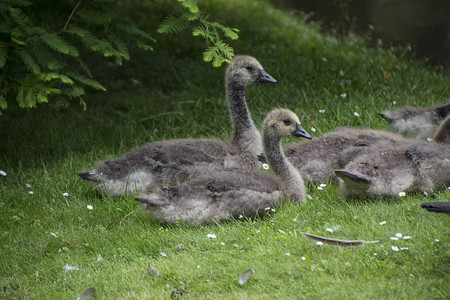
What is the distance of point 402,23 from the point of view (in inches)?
513

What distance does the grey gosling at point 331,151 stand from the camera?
6910 millimetres

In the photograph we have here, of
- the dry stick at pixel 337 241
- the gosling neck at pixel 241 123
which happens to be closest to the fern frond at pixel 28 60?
the gosling neck at pixel 241 123

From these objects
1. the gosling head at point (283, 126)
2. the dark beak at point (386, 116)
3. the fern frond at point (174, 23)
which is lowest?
the dark beak at point (386, 116)

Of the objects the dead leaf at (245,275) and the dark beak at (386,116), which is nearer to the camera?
the dead leaf at (245,275)

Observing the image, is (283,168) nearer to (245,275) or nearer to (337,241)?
(337,241)

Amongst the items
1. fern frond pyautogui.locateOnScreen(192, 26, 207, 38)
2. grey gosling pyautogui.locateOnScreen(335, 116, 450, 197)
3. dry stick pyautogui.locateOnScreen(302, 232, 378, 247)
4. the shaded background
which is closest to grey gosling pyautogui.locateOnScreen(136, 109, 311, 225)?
grey gosling pyautogui.locateOnScreen(335, 116, 450, 197)

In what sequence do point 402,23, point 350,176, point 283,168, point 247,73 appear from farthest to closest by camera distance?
point 402,23, point 247,73, point 283,168, point 350,176

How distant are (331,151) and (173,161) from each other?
1.83 meters

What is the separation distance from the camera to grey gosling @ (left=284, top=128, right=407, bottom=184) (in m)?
6.91

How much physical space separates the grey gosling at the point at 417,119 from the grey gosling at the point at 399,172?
58.1 inches

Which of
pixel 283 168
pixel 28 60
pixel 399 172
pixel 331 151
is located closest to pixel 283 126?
pixel 283 168

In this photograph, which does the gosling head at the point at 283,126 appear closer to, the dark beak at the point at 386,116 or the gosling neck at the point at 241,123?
the gosling neck at the point at 241,123

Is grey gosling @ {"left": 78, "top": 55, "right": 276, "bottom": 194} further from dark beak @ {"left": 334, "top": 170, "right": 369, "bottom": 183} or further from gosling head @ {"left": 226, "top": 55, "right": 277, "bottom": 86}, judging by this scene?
dark beak @ {"left": 334, "top": 170, "right": 369, "bottom": 183}

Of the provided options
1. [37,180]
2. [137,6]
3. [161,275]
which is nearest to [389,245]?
[161,275]
